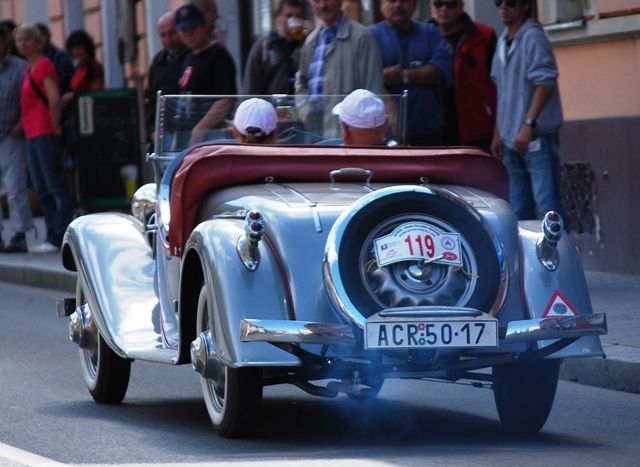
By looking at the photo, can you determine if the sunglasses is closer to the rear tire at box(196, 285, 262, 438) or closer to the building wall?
the building wall

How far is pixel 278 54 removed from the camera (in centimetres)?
1333

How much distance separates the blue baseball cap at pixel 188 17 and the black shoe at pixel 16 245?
5.35 metres

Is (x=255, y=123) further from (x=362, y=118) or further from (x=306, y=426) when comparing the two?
(x=306, y=426)

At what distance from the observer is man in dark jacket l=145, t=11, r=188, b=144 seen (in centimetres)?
1380

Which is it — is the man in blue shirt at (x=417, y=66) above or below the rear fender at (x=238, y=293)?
above

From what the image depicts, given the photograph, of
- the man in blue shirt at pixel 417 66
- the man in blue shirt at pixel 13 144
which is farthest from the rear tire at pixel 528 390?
the man in blue shirt at pixel 13 144

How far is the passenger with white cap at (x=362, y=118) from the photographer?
8164mm

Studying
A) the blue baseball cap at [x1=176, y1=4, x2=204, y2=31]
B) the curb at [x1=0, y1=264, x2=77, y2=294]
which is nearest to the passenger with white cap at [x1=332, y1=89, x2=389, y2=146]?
the blue baseball cap at [x1=176, y1=4, x2=204, y2=31]

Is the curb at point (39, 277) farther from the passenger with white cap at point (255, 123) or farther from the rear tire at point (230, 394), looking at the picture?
the rear tire at point (230, 394)

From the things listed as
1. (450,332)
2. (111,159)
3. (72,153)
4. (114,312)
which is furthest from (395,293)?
(72,153)

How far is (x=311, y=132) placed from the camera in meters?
8.72

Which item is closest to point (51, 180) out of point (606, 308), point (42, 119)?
point (42, 119)

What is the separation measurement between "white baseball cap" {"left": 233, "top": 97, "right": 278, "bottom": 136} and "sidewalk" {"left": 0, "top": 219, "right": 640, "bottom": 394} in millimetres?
2027

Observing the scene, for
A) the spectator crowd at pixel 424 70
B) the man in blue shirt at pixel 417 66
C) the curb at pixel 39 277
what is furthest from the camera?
the curb at pixel 39 277
